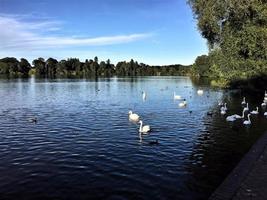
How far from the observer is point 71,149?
23703 mm

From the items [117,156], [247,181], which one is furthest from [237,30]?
[247,181]

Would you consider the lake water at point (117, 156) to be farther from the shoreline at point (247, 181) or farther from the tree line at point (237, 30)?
the tree line at point (237, 30)

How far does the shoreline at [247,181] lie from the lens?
13.8 metres

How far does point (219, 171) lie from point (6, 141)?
15.9m

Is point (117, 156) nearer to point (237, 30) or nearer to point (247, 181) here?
point (247, 181)

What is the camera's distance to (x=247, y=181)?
50.5ft

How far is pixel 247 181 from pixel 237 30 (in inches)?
1699

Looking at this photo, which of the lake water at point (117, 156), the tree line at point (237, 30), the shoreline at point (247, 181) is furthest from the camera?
the tree line at point (237, 30)

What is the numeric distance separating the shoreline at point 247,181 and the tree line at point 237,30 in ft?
116

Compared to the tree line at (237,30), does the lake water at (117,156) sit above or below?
below

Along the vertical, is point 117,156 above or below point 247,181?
below

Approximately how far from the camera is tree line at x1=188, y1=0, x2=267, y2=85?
5091 centimetres

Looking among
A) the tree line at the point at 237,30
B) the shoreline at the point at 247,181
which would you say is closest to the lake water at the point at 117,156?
the shoreline at the point at 247,181

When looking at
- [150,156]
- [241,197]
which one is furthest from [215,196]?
[150,156]
